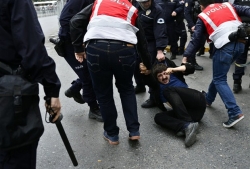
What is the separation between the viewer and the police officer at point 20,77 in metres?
1.46

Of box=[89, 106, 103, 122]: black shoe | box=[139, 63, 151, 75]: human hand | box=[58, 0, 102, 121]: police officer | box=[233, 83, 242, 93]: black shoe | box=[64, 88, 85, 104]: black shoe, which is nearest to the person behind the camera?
box=[139, 63, 151, 75]: human hand

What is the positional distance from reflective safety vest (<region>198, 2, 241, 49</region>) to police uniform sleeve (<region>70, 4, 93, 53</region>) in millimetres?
1310

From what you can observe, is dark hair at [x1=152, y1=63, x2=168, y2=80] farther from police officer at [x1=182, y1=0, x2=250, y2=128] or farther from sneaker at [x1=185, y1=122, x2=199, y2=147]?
sneaker at [x1=185, y1=122, x2=199, y2=147]


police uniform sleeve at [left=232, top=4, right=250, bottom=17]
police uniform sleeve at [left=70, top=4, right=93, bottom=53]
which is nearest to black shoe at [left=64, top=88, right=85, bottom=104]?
police uniform sleeve at [left=70, top=4, right=93, bottom=53]

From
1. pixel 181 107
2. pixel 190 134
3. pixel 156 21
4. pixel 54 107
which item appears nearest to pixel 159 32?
pixel 156 21

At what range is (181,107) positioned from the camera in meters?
2.94

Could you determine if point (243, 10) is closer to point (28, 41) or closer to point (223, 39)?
point (223, 39)

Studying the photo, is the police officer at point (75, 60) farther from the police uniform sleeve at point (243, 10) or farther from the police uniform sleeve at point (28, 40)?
the police uniform sleeve at point (243, 10)

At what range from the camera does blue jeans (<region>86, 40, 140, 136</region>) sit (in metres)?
2.37

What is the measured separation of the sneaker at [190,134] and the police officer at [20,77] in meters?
1.61

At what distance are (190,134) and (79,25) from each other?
1.53 m

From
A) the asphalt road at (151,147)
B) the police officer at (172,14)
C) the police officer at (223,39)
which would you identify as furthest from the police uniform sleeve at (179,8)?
the asphalt road at (151,147)

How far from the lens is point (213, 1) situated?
3246mm

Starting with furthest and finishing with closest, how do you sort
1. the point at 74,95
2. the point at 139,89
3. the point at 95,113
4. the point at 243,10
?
the point at 139,89 < the point at 74,95 < the point at 95,113 < the point at 243,10
